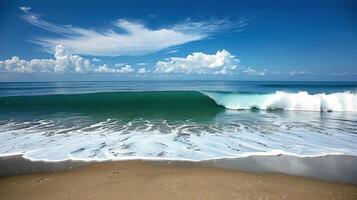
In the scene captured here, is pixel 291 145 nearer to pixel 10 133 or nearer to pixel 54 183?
pixel 54 183

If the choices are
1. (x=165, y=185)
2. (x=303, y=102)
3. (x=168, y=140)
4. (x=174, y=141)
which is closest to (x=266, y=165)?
(x=165, y=185)

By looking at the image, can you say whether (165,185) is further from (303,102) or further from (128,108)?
(303,102)

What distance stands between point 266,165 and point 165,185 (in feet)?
→ 9.63

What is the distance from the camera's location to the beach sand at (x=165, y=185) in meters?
4.54

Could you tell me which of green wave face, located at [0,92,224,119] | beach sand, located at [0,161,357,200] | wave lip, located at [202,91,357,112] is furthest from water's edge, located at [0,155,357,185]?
wave lip, located at [202,91,357,112]

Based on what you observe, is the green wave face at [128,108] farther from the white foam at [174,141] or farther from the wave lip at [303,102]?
the white foam at [174,141]

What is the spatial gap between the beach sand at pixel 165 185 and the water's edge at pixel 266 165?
356mm

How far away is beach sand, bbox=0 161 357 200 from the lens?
4.54 metres

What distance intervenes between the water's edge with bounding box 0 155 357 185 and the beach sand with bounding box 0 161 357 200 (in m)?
0.36

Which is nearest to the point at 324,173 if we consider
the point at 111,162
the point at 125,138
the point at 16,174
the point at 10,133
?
the point at 111,162

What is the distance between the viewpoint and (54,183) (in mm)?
5172

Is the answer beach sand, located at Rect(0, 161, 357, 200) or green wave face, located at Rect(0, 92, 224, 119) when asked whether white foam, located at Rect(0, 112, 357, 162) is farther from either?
green wave face, located at Rect(0, 92, 224, 119)

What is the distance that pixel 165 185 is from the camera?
4.98 meters

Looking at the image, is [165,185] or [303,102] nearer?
[165,185]
